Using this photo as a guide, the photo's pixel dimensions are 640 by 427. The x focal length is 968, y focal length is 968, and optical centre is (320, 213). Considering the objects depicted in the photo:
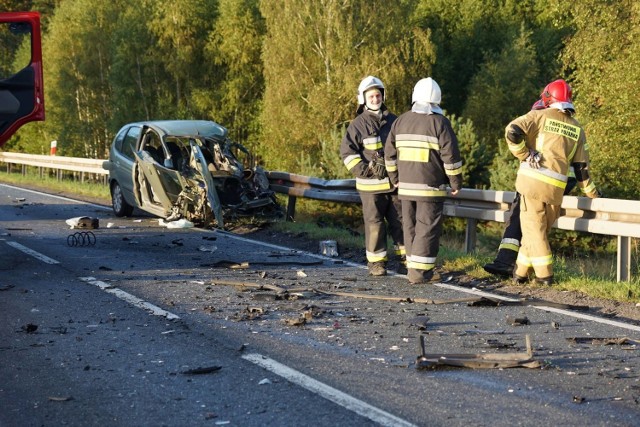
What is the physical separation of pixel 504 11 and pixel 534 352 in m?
54.7

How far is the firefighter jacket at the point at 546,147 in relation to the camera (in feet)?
30.7

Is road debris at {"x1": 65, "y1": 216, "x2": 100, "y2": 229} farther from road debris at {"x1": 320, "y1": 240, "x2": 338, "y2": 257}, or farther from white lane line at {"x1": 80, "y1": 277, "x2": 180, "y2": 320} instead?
white lane line at {"x1": 80, "y1": 277, "x2": 180, "y2": 320}

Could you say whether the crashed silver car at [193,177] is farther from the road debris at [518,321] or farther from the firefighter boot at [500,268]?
the road debris at [518,321]

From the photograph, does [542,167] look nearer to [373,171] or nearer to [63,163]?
[373,171]

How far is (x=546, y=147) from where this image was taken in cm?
938

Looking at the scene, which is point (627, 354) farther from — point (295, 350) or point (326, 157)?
point (326, 157)

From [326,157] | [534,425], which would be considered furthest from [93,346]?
[326,157]

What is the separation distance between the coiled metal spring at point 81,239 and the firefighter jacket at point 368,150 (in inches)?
160

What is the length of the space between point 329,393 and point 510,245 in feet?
15.6

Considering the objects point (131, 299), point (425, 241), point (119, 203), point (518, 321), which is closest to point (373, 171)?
point (425, 241)

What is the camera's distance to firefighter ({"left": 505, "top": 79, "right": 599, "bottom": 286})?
9312 millimetres

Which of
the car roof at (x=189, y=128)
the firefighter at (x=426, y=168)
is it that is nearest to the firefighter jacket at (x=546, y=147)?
the firefighter at (x=426, y=168)

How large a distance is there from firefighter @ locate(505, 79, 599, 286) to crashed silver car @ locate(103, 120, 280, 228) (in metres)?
5.57

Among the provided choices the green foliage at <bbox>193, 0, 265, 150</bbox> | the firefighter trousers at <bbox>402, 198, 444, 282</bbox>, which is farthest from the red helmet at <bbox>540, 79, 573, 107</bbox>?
the green foliage at <bbox>193, 0, 265, 150</bbox>
